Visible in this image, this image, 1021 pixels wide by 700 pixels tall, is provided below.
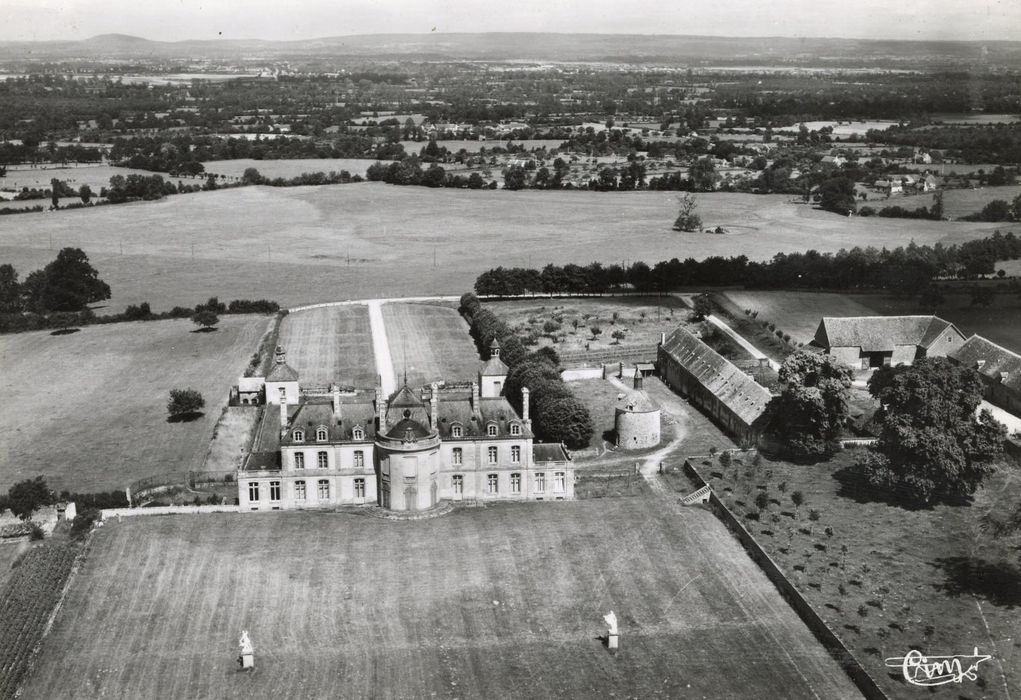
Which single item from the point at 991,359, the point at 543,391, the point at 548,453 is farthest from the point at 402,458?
the point at 991,359

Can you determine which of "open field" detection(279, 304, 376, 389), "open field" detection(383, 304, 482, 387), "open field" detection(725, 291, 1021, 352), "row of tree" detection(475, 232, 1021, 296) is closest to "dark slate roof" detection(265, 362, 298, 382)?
"open field" detection(279, 304, 376, 389)

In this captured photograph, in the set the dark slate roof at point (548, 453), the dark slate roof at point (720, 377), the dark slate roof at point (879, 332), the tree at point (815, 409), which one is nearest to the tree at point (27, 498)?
the dark slate roof at point (548, 453)

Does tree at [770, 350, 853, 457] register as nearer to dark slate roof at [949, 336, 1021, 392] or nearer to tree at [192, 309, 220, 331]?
dark slate roof at [949, 336, 1021, 392]

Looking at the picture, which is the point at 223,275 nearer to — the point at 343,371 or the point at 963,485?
the point at 343,371

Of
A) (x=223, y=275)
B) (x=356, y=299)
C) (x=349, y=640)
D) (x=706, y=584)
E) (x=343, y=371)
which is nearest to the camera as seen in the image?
(x=349, y=640)

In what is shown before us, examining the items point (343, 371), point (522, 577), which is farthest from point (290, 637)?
point (343, 371)
